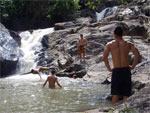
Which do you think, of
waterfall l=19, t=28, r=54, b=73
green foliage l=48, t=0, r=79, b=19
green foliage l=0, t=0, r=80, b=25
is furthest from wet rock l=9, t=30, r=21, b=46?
green foliage l=48, t=0, r=79, b=19

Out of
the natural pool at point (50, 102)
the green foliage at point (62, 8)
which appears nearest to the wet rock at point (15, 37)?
the green foliage at point (62, 8)

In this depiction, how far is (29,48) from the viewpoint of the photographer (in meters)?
18.4

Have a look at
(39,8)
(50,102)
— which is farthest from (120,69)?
(39,8)

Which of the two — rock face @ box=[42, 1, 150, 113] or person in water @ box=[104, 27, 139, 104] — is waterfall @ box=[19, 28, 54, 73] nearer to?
rock face @ box=[42, 1, 150, 113]

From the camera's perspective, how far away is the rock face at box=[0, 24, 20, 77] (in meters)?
14.6

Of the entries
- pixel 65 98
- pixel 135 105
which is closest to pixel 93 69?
pixel 65 98

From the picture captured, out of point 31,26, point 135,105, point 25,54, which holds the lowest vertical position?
point 135,105

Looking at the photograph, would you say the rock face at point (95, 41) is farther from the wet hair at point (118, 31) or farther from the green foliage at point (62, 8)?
the wet hair at point (118, 31)

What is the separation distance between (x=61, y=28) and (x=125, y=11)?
18.3 feet

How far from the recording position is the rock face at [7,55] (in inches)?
575

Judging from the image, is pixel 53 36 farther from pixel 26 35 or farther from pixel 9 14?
pixel 9 14

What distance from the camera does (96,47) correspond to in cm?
1527

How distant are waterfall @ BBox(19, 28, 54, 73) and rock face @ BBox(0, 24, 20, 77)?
2.68 ft

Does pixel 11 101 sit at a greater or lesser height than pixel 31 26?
lesser
